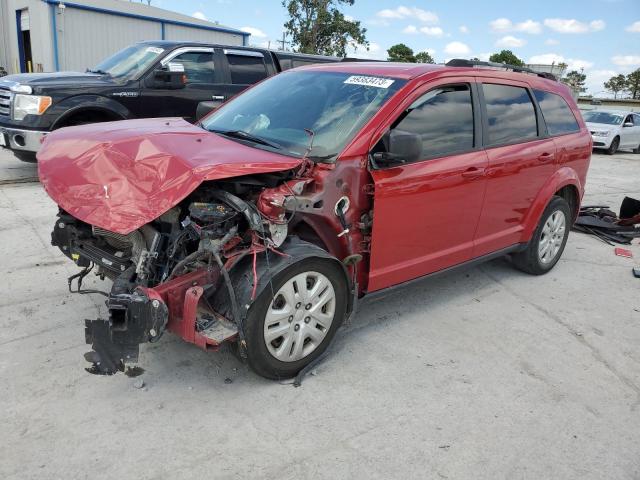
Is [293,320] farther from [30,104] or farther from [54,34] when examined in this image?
[54,34]

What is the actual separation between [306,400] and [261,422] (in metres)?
0.32

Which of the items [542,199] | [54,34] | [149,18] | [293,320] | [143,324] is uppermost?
[149,18]

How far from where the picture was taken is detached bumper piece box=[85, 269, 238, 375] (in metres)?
2.76

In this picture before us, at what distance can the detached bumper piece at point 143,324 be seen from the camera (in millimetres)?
2758

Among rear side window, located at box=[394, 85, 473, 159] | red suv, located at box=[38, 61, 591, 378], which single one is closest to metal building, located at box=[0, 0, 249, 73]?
red suv, located at box=[38, 61, 591, 378]

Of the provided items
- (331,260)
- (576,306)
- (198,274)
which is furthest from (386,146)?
(576,306)

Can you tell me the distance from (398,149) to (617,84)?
2350 inches

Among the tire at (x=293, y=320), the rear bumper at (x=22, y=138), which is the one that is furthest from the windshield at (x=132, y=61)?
the tire at (x=293, y=320)

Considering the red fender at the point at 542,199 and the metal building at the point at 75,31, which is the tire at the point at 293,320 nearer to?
the red fender at the point at 542,199

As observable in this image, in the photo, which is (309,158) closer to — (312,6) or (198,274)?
(198,274)

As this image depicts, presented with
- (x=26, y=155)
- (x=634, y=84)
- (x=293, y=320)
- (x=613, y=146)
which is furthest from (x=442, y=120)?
(x=634, y=84)

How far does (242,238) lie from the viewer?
3.11 metres

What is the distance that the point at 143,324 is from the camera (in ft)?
9.06

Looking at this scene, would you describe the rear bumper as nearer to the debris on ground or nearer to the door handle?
the door handle
